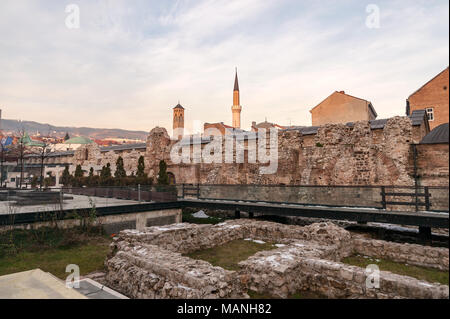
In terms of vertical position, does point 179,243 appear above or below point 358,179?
below

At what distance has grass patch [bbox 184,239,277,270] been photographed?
8.34 m

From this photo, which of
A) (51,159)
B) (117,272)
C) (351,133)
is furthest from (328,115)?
(51,159)

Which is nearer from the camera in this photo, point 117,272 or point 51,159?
point 117,272

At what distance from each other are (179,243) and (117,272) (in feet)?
9.64

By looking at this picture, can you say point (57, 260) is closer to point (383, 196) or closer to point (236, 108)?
point (383, 196)

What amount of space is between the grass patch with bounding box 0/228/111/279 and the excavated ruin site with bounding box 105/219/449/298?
119 cm

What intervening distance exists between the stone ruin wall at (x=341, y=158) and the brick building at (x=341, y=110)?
1272 centimetres

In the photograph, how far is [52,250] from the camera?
9.21 metres

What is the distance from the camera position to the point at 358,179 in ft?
64.2

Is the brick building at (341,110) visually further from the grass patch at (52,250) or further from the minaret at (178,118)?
the minaret at (178,118)

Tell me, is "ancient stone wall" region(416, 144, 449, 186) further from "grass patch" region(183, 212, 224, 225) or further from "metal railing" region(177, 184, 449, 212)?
"grass patch" region(183, 212, 224, 225)

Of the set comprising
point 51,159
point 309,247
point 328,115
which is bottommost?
point 309,247
